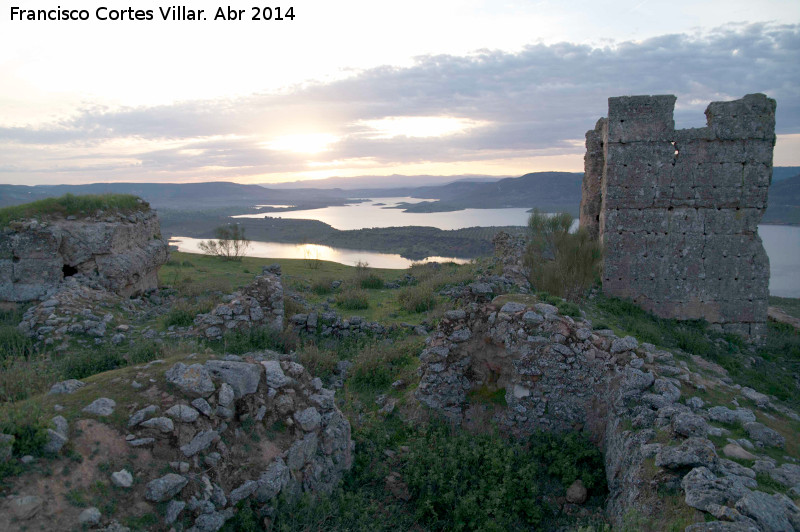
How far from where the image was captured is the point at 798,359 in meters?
11.1

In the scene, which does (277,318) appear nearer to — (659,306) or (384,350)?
(384,350)

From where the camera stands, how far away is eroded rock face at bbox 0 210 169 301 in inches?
422

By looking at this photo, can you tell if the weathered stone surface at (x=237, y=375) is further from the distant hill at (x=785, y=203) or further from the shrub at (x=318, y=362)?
the distant hill at (x=785, y=203)

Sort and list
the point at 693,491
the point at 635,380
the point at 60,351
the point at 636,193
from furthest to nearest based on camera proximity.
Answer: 1. the point at 636,193
2. the point at 60,351
3. the point at 635,380
4. the point at 693,491

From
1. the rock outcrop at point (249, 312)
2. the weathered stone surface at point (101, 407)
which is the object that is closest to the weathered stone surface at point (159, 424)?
the weathered stone surface at point (101, 407)

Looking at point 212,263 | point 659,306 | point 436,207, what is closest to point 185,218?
point 212,263

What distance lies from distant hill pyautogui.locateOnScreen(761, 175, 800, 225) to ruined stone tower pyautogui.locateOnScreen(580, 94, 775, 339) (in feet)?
124

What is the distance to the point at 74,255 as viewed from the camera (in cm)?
1140

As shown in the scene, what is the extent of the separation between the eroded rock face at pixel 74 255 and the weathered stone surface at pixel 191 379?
849 centimetres

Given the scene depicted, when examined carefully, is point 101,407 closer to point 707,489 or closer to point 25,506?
point 25,506

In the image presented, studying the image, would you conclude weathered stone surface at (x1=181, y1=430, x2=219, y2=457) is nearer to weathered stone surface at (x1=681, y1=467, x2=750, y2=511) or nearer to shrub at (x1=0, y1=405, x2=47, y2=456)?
shrub at (x1=0, y1=405, x2=47, y2=456)

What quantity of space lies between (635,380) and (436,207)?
116 meters

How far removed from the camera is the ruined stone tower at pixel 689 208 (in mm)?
A: 10961

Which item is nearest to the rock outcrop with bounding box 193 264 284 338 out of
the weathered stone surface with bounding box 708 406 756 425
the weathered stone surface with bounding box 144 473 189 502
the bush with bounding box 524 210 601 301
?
the weathered stone surface with bounding box 144 473 189 502
